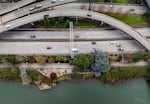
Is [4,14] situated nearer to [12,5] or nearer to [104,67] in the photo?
[12,5]

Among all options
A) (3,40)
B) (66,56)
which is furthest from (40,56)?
(3,40)

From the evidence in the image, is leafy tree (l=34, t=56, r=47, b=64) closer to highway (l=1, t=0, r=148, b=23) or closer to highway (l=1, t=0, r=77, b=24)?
highway (l=1, t=0, r=77, b=24)

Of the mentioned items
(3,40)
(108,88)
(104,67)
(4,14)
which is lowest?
(108,88)

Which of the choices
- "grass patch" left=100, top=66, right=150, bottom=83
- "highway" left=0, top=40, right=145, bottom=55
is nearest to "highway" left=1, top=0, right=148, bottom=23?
"highway" left=0, top=40, right=145, bottom=55

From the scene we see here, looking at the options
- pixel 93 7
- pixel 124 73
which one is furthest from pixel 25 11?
pixel 124 73

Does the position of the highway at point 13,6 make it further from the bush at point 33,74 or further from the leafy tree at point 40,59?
the bush at point 33,74

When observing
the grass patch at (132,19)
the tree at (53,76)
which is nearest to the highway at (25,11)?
the grass patch at (132,19)

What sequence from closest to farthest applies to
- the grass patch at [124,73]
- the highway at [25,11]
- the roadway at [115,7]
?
the grass patch at [124,73] < the highway at [25,11] < the roadway at [115,7]
